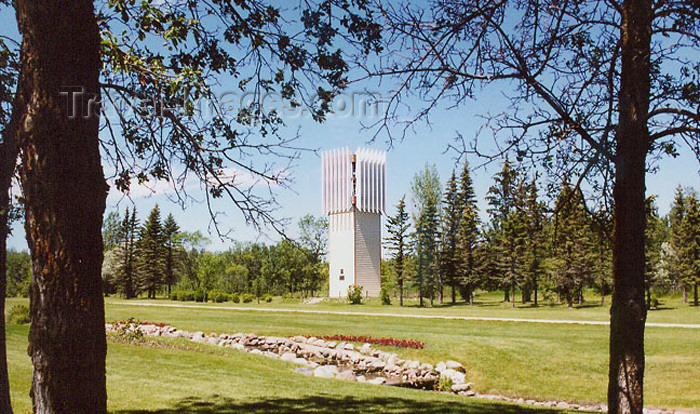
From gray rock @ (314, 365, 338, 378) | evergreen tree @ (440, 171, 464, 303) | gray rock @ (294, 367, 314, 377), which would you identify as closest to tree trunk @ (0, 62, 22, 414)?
gray rock @ (314, 365, 338, 378)

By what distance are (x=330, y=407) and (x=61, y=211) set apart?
555 centimetres

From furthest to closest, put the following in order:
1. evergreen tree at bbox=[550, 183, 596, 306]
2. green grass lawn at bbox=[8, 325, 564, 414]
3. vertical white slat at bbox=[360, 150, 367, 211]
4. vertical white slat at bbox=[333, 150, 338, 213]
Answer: vertical white slat at bbox=[333, 150, 338, 213], vertical white slat at bbox=[360, 150, 367, 211], evergreen tree at bbox=[550, 183, 596, 306], green grass lawn at bbox=[8, 325, 564, 414]

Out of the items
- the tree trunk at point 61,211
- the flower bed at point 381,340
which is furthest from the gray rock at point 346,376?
the tree trunk at point 61,211

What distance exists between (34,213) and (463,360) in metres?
12.3

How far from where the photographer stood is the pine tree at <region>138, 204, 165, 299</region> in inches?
1833

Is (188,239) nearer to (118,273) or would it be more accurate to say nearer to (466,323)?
(118,273)

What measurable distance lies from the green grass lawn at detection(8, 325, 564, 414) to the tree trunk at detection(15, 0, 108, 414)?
14.2 ft

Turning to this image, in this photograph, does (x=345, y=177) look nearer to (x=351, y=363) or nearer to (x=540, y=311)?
(x=540, y=311)

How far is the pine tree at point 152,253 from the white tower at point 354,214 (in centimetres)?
1481

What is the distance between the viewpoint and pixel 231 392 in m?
8.99

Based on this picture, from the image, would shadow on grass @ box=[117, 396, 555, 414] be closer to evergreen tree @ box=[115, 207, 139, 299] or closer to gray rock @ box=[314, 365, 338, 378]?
gray rock @ box=[314, 365, 338, 378]

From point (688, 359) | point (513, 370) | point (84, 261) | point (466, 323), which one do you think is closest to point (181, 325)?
point (466, 323)

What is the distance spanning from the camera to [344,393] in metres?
9.35

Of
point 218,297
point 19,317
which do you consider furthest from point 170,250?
point 19,317
